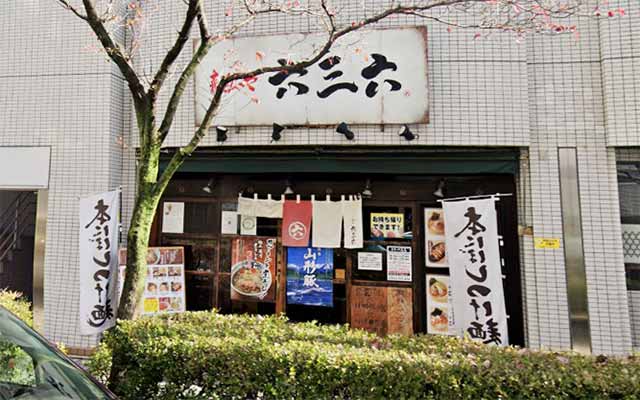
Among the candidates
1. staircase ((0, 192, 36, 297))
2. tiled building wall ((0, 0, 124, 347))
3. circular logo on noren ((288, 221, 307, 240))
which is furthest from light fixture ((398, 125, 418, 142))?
staircase ((0, 192, 36, 297))

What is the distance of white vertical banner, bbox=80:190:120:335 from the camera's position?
5375 millimetres

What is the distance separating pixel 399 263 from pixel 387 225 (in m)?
0.72

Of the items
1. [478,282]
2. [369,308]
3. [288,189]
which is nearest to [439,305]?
[478,282]

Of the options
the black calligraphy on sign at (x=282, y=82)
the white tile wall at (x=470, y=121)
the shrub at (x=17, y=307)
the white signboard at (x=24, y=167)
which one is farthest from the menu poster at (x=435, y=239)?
the white signboard at (x=24, y=167)

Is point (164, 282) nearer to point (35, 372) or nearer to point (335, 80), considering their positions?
point (35, 372)

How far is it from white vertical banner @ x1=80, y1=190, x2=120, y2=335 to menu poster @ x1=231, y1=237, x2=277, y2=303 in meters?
2.03

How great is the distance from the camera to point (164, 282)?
6.71 metres

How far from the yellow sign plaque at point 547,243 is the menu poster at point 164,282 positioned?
630 cm

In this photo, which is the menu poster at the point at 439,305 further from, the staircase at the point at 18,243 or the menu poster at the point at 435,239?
the staircase at the point at 18,243

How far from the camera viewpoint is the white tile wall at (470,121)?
5.41 meters

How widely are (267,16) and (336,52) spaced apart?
1.51 m

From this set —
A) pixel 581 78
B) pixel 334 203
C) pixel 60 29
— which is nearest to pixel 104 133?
pixel 60 29

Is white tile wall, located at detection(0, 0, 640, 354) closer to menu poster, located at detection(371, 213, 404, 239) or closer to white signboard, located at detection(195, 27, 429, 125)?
white signboard, located at detection(195, 27, 429, 125)

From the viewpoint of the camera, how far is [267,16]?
6258 millimetres
